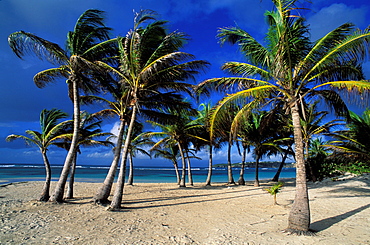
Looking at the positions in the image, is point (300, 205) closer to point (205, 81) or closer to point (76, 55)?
point (205, 81)

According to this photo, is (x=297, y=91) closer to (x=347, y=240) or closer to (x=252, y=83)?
(x=252, y=83)

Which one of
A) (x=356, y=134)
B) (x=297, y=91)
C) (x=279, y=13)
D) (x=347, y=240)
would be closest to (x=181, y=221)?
(x=347, y=240)

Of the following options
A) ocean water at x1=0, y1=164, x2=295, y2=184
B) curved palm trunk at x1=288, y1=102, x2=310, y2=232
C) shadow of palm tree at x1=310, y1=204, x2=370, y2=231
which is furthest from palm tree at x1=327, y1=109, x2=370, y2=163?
ocean water at x1=0, y1=164, x2=295, y2=184

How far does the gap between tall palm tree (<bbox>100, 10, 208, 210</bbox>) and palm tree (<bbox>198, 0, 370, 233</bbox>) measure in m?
2.46

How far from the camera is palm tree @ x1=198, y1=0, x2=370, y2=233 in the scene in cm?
550

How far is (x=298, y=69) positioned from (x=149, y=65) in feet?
17.7

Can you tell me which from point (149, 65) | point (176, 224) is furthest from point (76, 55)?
point (176, 224)

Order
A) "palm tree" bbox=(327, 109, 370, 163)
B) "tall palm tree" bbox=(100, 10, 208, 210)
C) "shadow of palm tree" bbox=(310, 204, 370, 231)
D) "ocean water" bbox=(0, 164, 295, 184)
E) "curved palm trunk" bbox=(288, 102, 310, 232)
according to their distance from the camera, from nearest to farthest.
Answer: "curved palm trunk" bbox=(288, 102, 310, 232)
"shadow of palm tree" bbox=(310, 204, 370, 231)
"tall palm tree" bbox=(100, 10, 208, 210)
"palm tree" bbox=(327, 109, 370, 163)
"ocean water" bbox=(0, 164, 295, 184)

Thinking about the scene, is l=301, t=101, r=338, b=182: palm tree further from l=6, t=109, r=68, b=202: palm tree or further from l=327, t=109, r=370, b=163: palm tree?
l=6, t=109, r=68, b=202: palm tree

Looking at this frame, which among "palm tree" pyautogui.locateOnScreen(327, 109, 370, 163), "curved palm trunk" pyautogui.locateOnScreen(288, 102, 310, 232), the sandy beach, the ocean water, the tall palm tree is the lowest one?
the ocean water

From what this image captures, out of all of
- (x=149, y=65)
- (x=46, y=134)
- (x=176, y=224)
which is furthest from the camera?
(x=46, y=134)

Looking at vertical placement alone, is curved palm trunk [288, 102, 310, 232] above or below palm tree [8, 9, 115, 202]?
below

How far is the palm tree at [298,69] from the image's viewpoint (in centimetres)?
550

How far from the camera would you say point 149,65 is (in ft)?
27.8
